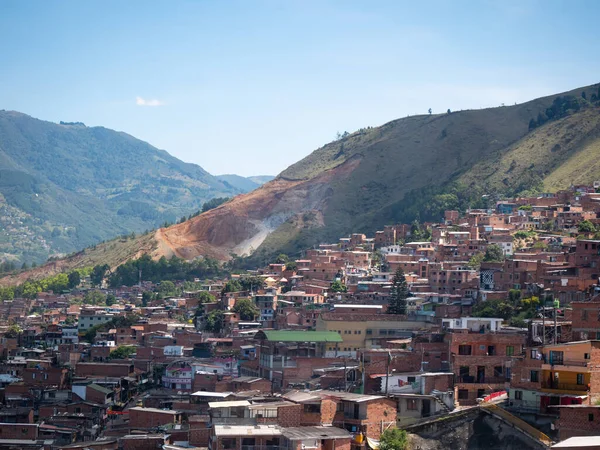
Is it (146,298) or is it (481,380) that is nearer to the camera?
(481,380)

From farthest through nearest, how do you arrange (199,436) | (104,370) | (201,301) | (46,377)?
(201,301) → (104,370) → (46,377) → (199,436)

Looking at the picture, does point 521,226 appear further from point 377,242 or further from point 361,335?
point 361,335

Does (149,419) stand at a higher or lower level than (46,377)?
lower

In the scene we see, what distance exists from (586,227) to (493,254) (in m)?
5.47

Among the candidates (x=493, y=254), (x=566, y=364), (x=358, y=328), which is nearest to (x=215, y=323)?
(x=358, y=328)

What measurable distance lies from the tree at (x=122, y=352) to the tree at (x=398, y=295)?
1317 centimetres

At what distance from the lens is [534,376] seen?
103 ft

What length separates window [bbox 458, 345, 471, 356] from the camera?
121 ft

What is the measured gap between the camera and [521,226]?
73625mm

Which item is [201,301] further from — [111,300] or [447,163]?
[447,163]

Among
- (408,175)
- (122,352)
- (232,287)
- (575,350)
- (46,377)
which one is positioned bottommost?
(46,377)

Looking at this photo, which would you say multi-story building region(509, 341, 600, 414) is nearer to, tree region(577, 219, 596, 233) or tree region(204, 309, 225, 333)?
tree region(204, 309, 225, 333)

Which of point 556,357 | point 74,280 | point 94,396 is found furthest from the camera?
point 74,280

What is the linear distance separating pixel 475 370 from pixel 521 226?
39811 mm
